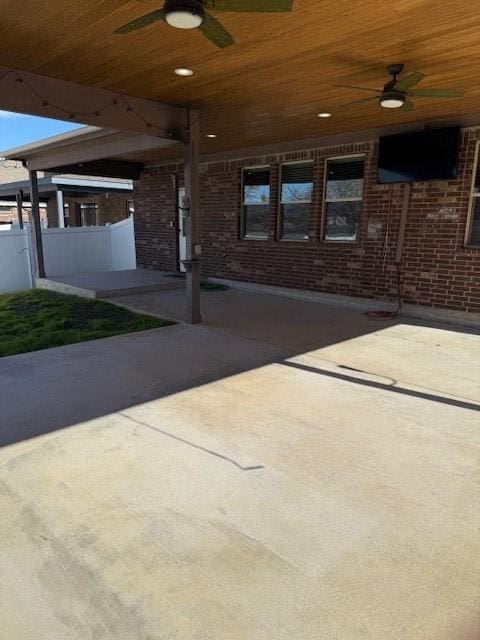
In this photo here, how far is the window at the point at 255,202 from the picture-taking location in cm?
869

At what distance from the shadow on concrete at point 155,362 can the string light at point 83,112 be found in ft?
8.26

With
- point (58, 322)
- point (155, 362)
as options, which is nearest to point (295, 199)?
point (58, 322)

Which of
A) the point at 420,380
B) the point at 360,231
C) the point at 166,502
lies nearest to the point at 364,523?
the point at 166,502

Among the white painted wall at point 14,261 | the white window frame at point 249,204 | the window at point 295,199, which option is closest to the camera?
the window at point 295,199

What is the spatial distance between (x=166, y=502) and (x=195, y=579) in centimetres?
55

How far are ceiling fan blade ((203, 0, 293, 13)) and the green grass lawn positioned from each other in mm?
3825

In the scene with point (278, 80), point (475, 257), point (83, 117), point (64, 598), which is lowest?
point (64, 598)

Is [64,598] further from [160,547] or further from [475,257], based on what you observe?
[475,257]

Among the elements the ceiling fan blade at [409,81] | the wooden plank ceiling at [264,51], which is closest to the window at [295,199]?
the wooden plank ceiling at [264,51]

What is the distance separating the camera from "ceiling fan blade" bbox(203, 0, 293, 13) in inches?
95.7

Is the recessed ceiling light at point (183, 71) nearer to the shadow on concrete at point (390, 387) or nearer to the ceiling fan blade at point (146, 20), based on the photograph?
the ceiling fan blade at point (146, 20)

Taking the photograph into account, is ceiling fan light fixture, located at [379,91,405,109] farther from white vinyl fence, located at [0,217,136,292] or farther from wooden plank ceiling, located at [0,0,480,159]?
white vinyl fence, located at [0,217,136,292]

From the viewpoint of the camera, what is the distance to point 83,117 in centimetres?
483

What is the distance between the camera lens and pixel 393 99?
4.18 meters
